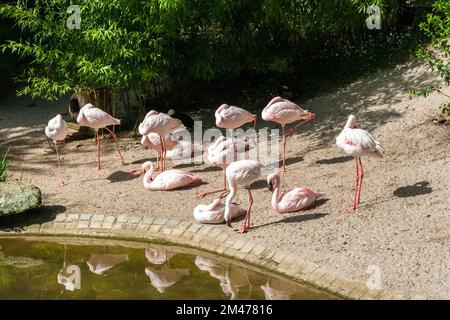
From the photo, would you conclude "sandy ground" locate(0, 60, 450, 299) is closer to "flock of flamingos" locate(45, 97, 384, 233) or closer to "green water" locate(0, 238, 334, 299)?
"flock of flamingos" locate(45, 97, 384, 233)

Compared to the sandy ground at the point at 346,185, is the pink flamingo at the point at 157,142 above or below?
above

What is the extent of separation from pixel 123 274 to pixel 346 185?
251cm

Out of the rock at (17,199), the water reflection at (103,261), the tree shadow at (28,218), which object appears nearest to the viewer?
the water reflection at (103,261)

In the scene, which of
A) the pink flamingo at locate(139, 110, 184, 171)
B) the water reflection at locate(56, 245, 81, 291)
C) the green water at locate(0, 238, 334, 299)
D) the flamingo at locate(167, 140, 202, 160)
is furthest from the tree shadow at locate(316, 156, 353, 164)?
the water reflection at locate(56, 245, 81, 291)

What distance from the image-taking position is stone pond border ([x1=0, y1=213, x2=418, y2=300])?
6369mm

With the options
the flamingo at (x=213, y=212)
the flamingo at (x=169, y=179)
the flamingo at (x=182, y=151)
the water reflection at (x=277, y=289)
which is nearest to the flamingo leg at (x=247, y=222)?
the flamingo at (x=213, y=212)

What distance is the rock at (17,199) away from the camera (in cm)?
808

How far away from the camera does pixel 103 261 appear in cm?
759

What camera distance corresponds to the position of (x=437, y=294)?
237 inches

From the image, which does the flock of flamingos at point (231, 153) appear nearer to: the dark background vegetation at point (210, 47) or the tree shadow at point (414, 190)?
the tree shadow at point (414, 190)

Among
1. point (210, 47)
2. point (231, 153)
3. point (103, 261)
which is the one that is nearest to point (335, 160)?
point (231, 153)

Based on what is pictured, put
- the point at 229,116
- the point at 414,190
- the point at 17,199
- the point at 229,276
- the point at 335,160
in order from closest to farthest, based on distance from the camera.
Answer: the point at 229,276, the point at 414,190, the point at 17,199, the point at 229,116, the point at 335,160

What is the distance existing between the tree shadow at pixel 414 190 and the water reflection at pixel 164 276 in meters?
2.23

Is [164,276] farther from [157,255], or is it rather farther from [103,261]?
[103,261]
